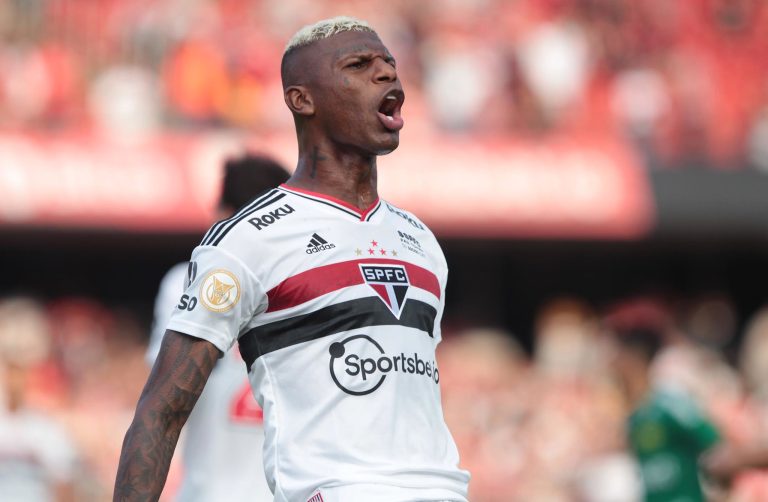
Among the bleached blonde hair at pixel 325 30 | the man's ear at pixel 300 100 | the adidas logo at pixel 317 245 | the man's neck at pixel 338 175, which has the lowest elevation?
the adidas logo at pixel 317 245

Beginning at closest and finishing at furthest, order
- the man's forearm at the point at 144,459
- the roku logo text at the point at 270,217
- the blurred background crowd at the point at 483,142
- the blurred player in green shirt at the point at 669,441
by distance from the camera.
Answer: the man's forearm at the point at 144,459 → the roku logo text at the point at 270,217 → the blurred player in green shirt at the point at 669,441 → the blurred background crowd at the point at 483,142

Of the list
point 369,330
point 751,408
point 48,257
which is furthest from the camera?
point 48,257

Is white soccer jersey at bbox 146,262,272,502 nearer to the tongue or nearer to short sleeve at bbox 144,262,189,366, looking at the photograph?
short sleeve at bbox 144,262,189,366

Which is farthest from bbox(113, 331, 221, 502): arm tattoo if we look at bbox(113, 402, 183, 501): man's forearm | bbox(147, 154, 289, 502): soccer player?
bbox(147, 154, 289, 502): soccer player

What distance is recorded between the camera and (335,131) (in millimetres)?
3508

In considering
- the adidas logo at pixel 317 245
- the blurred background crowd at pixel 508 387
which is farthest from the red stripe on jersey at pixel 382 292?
the blurred background crowd at pixel 508 387

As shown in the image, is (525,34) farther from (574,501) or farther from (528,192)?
(574,501)

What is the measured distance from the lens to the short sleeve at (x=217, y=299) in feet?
10.5

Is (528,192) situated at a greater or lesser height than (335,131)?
greater

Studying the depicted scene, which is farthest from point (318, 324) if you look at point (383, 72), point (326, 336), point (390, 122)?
point (383, 72)

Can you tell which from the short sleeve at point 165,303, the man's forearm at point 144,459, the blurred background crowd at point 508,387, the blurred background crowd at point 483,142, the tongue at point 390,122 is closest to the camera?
the man's forearm at point 144,459

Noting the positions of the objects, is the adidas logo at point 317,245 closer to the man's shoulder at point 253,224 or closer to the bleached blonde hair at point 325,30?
the man's shoulder at point 253,224

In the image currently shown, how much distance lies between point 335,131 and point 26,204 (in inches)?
471

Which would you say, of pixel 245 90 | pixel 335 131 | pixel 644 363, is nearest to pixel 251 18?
pixel 245 90
